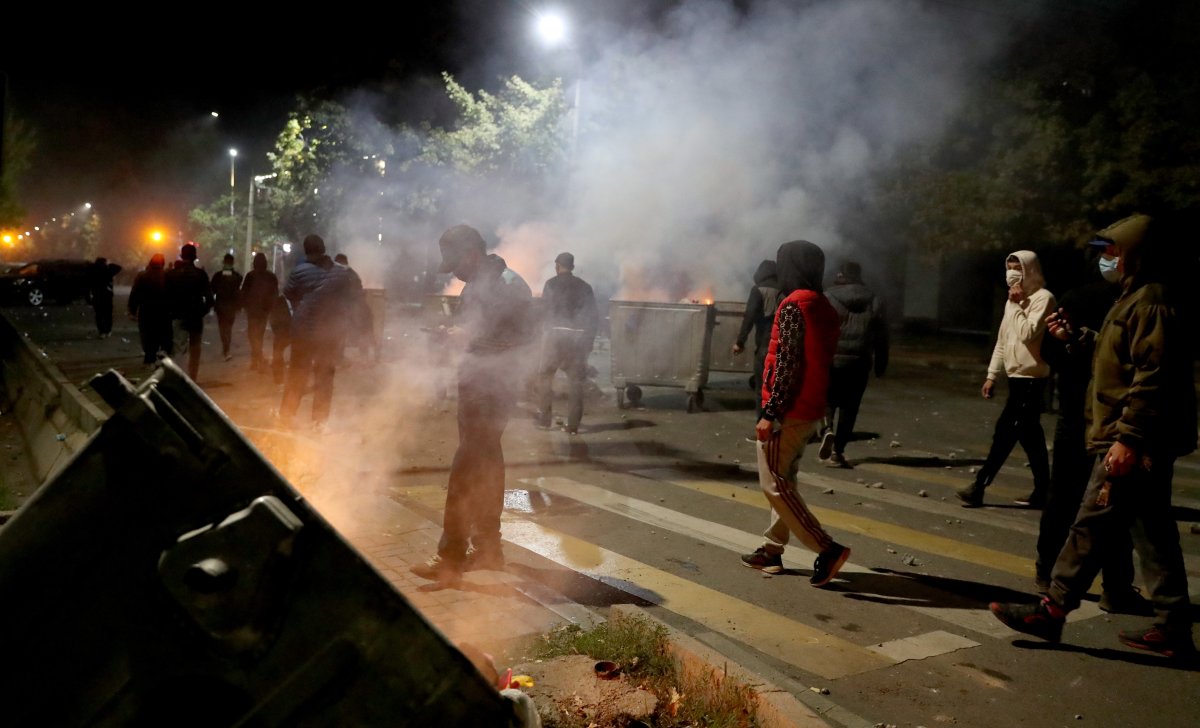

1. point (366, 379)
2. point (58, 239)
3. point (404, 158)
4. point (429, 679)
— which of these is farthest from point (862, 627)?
point (58, 239)

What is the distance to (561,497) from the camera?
688 centimetres

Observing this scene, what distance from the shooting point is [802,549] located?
5773 mm

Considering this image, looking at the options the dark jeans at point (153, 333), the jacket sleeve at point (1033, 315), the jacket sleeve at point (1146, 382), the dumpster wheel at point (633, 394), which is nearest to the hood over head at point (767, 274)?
the dumpster wheel at point (633, 394)

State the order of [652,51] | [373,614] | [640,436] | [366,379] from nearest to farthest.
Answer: [373,614] → [640,436] → [366,379] → [652,51]

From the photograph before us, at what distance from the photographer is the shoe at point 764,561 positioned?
5238 mm

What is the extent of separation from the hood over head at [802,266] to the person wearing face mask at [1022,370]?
1760 mm

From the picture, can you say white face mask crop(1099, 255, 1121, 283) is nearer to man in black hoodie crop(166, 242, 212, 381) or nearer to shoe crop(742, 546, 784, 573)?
shoe crop(742, 546, 784, 573)

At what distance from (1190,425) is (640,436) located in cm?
616

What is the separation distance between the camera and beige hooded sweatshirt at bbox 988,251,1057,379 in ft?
20.3

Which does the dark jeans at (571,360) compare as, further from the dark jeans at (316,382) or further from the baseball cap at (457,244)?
the baseball cap at (457,244)

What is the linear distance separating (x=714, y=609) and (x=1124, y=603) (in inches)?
→ 84.0

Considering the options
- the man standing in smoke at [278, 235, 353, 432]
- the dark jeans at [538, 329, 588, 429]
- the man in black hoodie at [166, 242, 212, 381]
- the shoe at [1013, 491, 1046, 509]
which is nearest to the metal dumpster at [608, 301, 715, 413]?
the dark jeans at [538, 329, 588, 429]

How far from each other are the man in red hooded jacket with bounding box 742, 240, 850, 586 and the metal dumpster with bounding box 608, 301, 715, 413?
21.9ft

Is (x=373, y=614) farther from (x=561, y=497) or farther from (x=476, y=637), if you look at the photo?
(x=561, y=497)
